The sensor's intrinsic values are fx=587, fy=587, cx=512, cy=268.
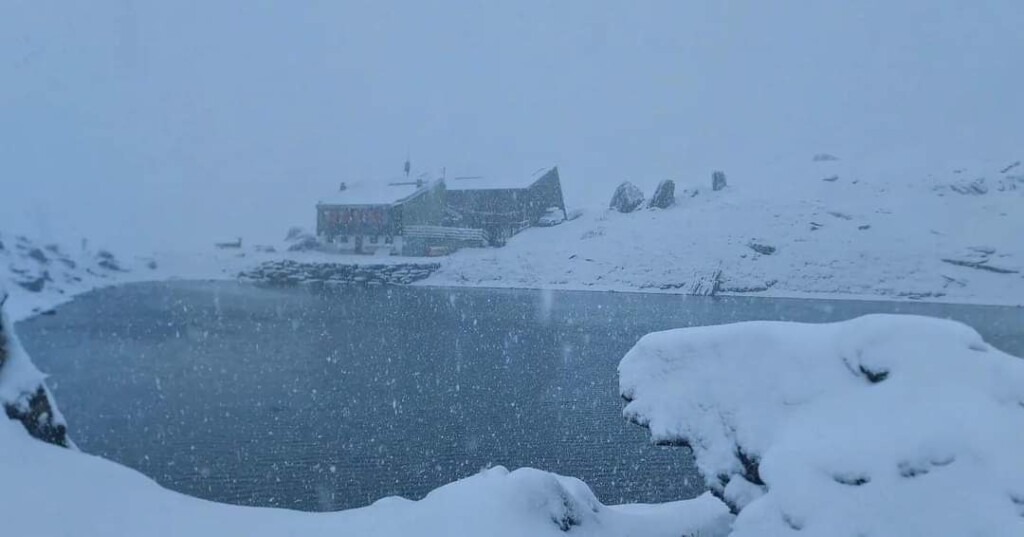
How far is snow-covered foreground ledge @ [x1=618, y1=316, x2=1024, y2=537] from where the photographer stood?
11.9ft

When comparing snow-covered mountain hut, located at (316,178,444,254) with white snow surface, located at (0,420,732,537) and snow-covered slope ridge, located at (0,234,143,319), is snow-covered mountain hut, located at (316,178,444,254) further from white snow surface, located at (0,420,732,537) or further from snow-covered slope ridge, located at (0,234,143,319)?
white snow surface, located at (0,420,732,537)

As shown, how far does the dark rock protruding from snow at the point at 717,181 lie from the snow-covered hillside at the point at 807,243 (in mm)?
757

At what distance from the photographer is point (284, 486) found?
8906 millimetres

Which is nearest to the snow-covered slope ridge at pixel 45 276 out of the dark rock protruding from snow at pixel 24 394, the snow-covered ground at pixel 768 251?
the snow-covered ground at pixel 768 251

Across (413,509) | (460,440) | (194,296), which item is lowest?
(194,296)

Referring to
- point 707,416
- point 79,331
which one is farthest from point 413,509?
point 79,331

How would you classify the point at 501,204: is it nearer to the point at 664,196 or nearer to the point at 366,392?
the point at 664,196

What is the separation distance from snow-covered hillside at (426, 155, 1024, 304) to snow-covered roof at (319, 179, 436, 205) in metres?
9.34

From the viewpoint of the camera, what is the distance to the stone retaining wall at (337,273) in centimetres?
4303

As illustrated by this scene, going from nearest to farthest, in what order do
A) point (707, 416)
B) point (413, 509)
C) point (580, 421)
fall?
point (707, 416), point (413, 509), point (580, 421)

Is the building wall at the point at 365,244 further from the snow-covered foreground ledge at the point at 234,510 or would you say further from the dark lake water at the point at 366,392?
the snow-covered foreground ledge at the point at 234,510

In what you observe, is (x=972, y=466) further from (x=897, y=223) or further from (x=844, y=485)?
(x=897, y=223)

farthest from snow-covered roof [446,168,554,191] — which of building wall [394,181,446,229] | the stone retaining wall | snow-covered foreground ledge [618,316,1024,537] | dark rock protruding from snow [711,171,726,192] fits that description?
snow-covered foreground ledge [618,316,1024,537]

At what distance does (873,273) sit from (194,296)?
4137 cm
